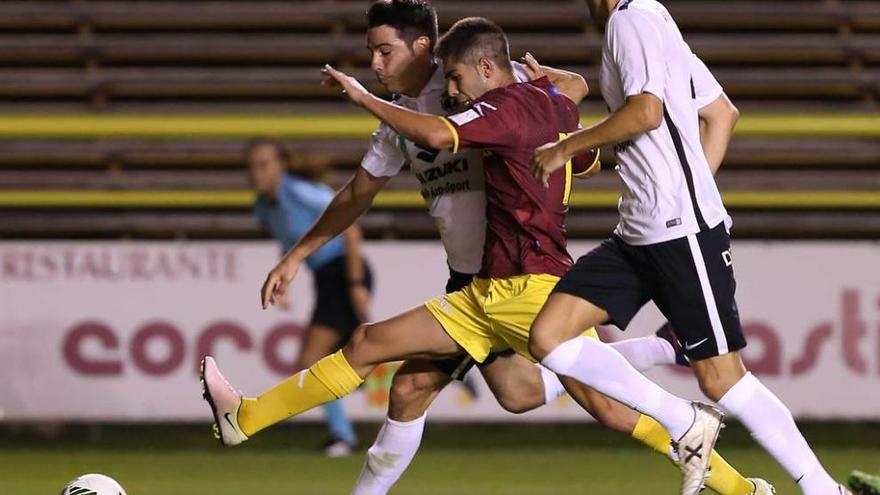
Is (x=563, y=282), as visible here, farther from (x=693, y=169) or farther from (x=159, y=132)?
(x=159, y=132)

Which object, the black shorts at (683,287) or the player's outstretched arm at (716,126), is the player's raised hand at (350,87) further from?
the player's outstretched arm at (716,126)

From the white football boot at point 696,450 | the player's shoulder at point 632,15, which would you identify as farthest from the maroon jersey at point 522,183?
the white football boot at point 696,450

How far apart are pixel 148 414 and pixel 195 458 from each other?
71cm

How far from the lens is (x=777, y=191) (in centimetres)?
1110

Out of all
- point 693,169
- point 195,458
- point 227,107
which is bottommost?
point 195,458

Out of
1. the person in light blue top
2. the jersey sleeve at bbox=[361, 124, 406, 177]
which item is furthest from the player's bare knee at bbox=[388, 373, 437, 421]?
the person in light blue top

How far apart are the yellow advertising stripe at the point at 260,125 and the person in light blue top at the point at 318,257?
1654 mm

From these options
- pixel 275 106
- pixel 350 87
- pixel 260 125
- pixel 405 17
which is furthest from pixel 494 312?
pixel 275 106

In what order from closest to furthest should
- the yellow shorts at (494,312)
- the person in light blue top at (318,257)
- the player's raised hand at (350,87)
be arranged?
the player's raised hand at (350,87)
the yellow shorts at (494,312)
the person in light blue top at (318,257)

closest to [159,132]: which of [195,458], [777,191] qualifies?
[195,458]

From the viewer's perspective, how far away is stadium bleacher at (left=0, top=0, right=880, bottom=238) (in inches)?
434

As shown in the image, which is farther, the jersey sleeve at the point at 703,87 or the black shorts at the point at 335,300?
Result: the black shorts at the point at 335,300

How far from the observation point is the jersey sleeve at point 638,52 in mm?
4965

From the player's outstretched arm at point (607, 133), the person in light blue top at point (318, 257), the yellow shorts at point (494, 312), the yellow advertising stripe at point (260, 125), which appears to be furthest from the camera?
the yellow advertising stripe at point (260, 125)
